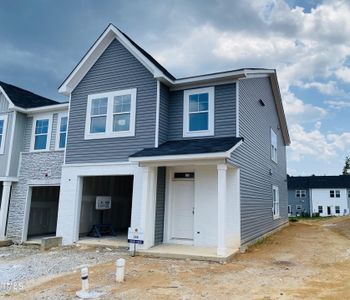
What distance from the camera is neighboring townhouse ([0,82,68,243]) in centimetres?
1384

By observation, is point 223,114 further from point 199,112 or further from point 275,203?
point 275,203

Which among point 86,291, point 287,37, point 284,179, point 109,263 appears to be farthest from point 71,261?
point 284,179

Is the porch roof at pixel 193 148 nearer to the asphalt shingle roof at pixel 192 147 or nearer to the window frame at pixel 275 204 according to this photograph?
the asphalt shingle roof at pixel 192 147

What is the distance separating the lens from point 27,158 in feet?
47.6

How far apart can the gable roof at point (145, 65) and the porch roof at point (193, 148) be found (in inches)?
85.3

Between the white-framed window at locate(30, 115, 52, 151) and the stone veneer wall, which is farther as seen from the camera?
the white-framed window at locate(30, 115, 52, 151)

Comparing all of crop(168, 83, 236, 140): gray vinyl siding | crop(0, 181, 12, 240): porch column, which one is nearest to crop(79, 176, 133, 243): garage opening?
crop(0, 181, 12, 240): porch column

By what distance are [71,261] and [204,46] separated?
1119 centimetres

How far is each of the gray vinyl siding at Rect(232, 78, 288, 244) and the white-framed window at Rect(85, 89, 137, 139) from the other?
4.08 metres

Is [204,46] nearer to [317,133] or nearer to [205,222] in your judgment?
[205,222]

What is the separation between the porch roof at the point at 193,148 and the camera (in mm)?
8971

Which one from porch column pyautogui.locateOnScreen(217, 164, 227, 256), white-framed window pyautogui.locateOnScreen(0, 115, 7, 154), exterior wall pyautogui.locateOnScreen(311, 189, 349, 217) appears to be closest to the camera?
porch column pyautogui.locateOnScreen(217, 164, 227, 256)

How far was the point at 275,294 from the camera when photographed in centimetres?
570

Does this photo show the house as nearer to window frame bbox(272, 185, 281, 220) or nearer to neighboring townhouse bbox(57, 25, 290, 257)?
window frame bbox(272, 185, 281, 220)
